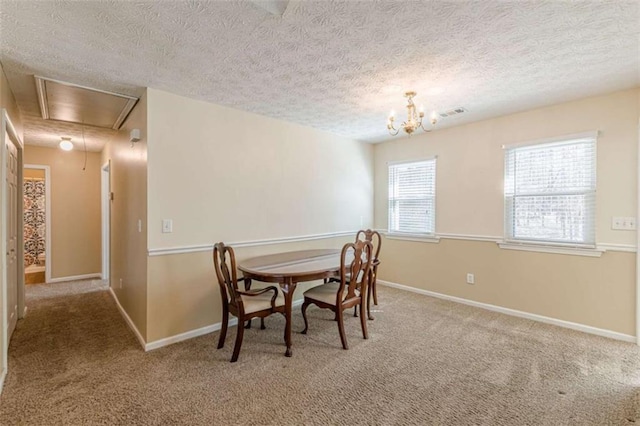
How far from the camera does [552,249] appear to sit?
328 cm

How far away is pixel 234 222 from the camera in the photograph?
3.34 metres

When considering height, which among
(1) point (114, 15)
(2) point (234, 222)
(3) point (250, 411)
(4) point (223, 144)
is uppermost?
(1) point (114, 15)

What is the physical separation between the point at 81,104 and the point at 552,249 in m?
5.19

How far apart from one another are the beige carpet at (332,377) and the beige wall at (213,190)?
52 cm

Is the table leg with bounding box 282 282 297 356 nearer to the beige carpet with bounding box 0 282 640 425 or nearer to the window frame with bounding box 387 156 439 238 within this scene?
the beige carpet with bounding box 0 282 640 425

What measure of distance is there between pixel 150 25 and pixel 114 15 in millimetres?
176

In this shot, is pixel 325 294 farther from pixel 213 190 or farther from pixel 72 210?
pixel 72 210

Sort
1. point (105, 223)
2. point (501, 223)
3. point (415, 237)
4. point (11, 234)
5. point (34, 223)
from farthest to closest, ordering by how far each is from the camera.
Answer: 1. point (34, 223)
2. point (105, 223)
3. point (415, 237)
4. point (501, 223)
5. point (11, 234)

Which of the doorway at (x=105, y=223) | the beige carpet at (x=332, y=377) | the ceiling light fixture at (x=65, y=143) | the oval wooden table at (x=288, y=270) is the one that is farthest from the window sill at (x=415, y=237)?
the ceiling light fixture at (x=65, y=143)

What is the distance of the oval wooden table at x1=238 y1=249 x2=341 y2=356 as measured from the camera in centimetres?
260

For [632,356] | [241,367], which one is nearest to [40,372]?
[241,367]

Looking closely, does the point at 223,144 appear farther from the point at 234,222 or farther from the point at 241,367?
the point at 241,367

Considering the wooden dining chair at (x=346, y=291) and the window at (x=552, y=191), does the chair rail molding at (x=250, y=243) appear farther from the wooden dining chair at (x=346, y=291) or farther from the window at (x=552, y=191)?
the window at (x=552, y=191)

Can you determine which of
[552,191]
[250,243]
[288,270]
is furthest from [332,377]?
[552,191]
